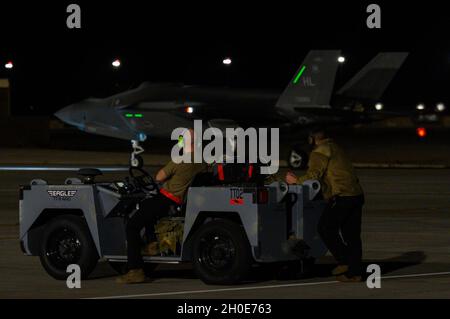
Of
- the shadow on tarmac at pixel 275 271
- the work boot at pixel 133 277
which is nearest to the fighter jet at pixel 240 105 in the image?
the shadow on tarmac at pixel 275 271

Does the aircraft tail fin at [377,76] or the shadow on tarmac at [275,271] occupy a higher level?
the aircraft tail fin at [377,76]

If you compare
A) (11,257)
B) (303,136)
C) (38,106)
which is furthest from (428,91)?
(11,257)

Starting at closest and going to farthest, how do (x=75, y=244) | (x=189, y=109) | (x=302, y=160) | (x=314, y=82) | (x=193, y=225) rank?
(x=193, y=225), (x=75, y=244), (x=302, y=160), (x=314, y=82), (x=189, y=109)

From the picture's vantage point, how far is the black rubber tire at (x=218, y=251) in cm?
1195

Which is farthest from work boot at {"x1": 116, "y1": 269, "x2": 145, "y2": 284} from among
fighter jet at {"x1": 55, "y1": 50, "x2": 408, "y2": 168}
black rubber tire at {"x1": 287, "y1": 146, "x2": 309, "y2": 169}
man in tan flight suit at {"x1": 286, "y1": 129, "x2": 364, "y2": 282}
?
fighter jet at {"x1": 55, "y1": 50, "x2": 408, "y2": 168}

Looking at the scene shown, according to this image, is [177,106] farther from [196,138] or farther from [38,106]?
[38,106]

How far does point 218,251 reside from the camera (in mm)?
12156

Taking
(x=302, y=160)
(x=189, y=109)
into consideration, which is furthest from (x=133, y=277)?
(x=189, y=109)

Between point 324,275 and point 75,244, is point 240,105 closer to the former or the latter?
point 324,275

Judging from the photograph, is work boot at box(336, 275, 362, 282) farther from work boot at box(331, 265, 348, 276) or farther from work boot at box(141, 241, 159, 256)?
work boot at box(141, 241, 159, 256)

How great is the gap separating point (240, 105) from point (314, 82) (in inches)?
114

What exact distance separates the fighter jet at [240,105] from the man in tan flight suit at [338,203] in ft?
91.3

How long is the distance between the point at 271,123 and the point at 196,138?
29.3 meters

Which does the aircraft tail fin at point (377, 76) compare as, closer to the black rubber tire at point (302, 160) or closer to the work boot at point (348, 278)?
the black rubber tire at point (302, 160)
